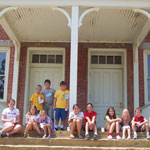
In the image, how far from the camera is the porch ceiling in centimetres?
789

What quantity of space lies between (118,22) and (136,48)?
165cm

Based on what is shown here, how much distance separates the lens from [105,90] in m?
9.94

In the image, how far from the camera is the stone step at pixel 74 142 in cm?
603

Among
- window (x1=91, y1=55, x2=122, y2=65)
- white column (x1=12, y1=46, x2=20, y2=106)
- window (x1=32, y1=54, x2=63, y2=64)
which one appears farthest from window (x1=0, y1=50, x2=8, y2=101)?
window (x1=91, y1=55, x2=122, y2=65)

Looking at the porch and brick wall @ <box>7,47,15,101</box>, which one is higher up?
the porch

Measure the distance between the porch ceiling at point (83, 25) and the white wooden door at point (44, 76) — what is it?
1.14 metres

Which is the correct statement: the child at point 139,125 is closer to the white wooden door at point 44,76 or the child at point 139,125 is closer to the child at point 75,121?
the child at point 75,121

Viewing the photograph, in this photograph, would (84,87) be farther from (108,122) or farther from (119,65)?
(108,122)

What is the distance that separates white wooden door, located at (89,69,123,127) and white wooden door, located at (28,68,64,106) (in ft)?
3.97

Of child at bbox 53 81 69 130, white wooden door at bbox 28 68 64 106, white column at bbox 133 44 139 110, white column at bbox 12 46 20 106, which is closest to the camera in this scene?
child at bbox 53 81 69 130

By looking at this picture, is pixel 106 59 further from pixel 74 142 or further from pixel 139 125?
pixel 74 142

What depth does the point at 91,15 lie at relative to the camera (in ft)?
26.2

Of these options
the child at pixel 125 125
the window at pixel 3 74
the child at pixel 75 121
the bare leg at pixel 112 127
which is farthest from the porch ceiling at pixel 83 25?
the bare leg at pixel 112 127

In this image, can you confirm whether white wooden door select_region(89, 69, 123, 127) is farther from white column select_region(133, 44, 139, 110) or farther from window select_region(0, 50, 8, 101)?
window select_region(0, 50, 8, 101)
